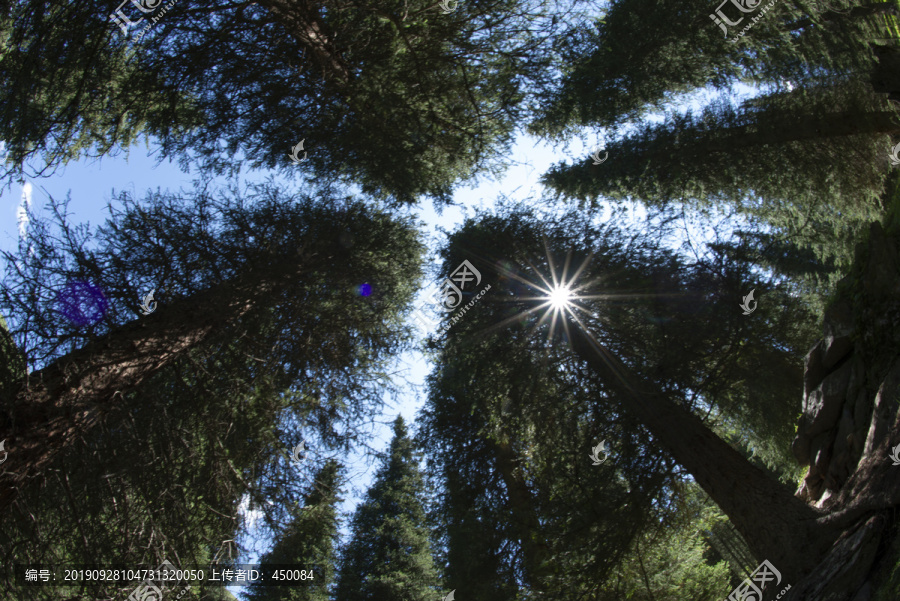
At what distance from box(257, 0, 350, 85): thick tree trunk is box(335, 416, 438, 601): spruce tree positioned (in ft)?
42.0

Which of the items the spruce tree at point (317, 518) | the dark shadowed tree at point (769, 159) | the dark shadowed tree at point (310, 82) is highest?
the dark shadowed tree at point (310, 82)

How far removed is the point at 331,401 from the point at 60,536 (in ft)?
11.5

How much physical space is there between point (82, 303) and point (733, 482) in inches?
282

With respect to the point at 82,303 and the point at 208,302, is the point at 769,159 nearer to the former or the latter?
the point at 208,302

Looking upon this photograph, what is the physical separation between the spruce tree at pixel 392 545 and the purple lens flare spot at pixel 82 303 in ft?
42.2

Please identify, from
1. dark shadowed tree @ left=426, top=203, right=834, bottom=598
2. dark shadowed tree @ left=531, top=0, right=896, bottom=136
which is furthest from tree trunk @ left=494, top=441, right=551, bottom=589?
dark shadowed tree @ left=531, top=0, right=896, bottom=136

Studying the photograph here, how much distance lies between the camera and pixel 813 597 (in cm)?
376

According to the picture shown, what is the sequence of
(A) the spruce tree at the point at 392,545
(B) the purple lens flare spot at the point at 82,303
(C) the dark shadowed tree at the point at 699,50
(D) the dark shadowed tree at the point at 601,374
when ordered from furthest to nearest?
(A) the spruce tree at the point at 392,545 < (C) the dark shadowed tree at the point at 699,50 < (D) the dark shadowed tree at the point at 601,374 < (B) the purple lens flare spot at the point at 82,303

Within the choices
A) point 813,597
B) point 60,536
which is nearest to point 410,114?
point 60,536

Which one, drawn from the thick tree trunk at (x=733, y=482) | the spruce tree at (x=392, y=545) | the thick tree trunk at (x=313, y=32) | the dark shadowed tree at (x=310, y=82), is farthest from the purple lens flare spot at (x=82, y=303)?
the spruce tree at (x=392, y=545)

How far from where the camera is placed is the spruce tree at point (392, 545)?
58.5 feet

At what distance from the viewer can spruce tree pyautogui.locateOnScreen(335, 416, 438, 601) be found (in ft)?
58.5

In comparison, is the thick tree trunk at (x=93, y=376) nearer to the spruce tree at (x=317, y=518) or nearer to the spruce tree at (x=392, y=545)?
the spruce tree at (x=317, y=518)

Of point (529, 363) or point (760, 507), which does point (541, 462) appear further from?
point (760, 507)
